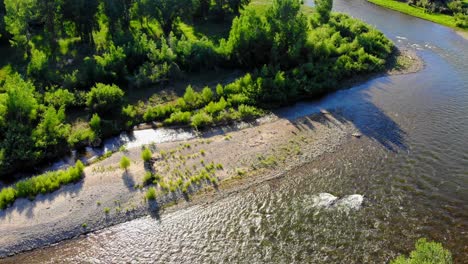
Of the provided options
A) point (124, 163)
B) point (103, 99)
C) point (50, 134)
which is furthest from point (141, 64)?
point (124, 163)

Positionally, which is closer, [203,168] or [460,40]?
[203,168]

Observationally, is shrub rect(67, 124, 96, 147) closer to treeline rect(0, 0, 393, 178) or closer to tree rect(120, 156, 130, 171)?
treeline rect(0, 0, 393, 178)

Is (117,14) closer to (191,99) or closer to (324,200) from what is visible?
(191,99)

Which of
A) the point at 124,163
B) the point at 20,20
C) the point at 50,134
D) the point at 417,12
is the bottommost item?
the point at 50,134

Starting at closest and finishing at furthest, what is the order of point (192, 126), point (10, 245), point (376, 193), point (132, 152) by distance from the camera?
point (10, 245) → point (376, 193) → point (132, 152) → point (192, 126)

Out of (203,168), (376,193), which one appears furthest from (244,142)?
(376,193)

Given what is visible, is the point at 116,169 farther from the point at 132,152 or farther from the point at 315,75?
the point at 315,75

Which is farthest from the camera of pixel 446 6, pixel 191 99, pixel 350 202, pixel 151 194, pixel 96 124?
pixel 446 6
